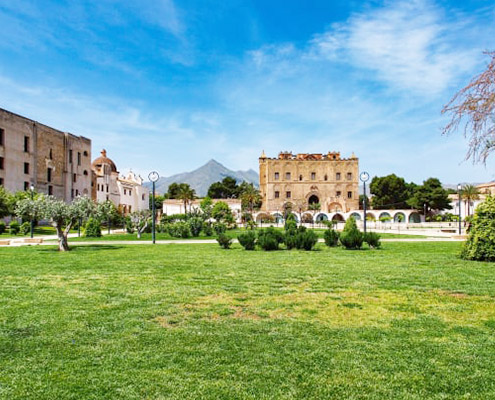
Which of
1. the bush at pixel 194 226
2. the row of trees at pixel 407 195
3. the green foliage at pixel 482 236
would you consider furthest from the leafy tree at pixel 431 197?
the green foliage at pixel 482 236

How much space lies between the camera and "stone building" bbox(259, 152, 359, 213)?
79.3 metres

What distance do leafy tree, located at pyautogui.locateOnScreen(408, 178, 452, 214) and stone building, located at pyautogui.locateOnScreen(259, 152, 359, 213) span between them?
1210cm

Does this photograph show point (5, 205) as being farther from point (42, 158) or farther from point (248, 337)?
point (248, 337)

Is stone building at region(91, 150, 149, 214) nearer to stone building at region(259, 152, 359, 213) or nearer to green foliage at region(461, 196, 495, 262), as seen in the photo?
stone building at region(259, 152, 359, 213)

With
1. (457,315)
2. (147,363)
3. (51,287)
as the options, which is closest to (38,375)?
(147,363)

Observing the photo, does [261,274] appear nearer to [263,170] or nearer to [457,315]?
[457,315]

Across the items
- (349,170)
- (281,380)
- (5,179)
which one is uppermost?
(349,170)

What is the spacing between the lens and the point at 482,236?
35.5ft

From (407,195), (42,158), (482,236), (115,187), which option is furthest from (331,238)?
(407,195)

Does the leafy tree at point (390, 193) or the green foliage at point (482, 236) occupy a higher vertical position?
the leafy tree at point (390, 193)

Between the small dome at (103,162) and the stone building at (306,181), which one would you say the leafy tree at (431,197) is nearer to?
the stone building at (306,181)

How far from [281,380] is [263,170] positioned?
77950mm

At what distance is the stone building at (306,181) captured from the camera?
260 ft

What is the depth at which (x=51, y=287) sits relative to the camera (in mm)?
7090
